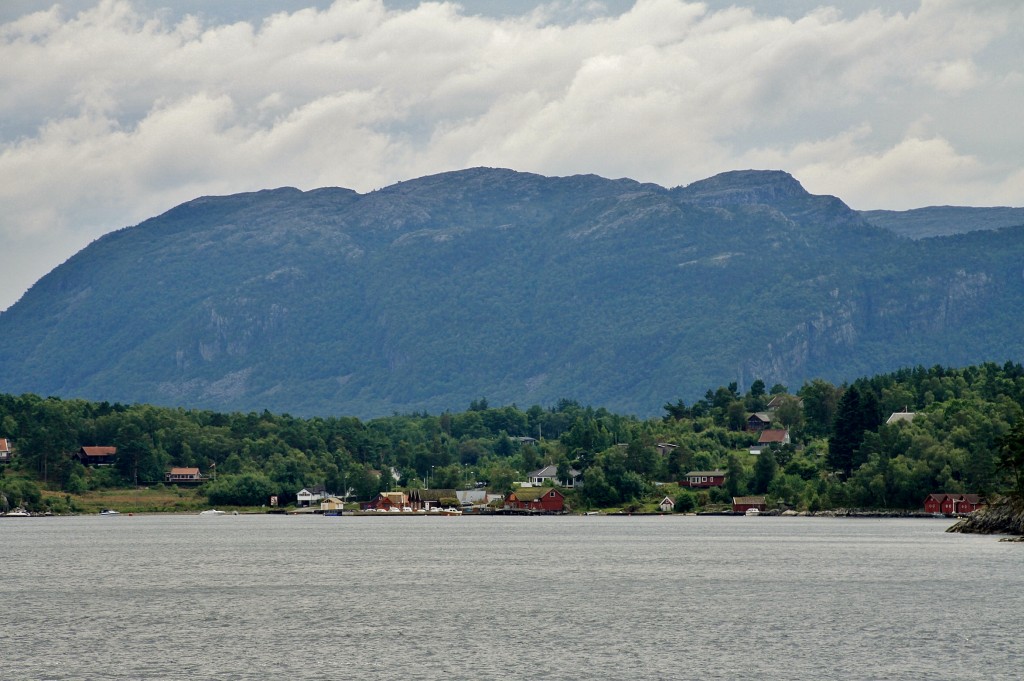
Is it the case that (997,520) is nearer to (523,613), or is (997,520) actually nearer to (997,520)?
(997,520)

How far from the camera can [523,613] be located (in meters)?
87.1

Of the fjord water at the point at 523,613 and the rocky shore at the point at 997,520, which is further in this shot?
the rocky shore at the point at 997,520

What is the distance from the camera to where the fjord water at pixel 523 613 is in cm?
6769

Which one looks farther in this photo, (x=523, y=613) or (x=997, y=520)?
(x=997, y=520)

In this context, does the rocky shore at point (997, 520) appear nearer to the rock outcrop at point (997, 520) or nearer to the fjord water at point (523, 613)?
the rock outcrop at point (997, 520)

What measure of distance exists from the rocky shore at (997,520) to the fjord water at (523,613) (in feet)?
53.7

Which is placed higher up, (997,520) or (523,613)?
(997,520)

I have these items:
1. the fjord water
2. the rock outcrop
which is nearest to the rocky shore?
the rock outcrop

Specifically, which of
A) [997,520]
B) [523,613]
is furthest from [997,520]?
[523,613]

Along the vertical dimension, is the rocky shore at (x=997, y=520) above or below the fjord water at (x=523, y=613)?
above

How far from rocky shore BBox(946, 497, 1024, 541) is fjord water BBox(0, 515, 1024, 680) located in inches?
644

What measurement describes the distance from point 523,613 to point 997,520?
94.9 metres

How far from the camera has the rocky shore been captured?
527 feet

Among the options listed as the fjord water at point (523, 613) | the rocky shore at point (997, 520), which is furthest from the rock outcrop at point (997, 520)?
the fjord water at point (523, 613)
